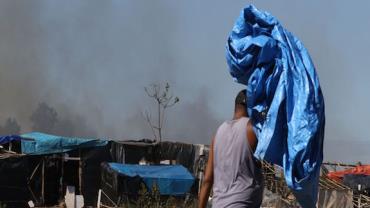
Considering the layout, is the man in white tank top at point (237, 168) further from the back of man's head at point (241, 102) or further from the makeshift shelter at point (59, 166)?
the makeshift shelter at point (59, 166)

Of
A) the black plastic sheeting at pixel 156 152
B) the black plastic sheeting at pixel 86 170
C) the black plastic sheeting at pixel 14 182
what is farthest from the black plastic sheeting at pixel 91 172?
the black plastic sheeting at pixel 14 182

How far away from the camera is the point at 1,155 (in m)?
21.5

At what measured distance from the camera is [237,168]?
4039 mm

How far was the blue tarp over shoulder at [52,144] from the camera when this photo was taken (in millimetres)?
22812

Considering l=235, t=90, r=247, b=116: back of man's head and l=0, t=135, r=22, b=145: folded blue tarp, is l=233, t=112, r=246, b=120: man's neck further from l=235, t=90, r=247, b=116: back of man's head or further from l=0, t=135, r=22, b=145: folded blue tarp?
l=0, t=135, r=22, b=145: folded blue tarp

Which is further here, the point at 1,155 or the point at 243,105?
the point at 1,155

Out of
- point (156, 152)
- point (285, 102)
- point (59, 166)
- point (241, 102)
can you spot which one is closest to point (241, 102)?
point (241, 102)

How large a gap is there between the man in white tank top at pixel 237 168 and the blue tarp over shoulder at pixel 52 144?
1917 centimetres

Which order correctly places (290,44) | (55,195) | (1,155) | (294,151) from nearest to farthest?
(294,151) → (290,44) → (1,155) → (55,195)

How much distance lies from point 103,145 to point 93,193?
6.08 ft

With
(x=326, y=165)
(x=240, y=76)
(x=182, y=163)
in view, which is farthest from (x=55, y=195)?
(x=240, y=76)

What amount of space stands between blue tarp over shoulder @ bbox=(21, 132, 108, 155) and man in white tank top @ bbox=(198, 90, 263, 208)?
62.9 ft

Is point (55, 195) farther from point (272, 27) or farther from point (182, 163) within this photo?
point (272, 27)

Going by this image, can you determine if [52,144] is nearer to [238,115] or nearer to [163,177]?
[163,177]
